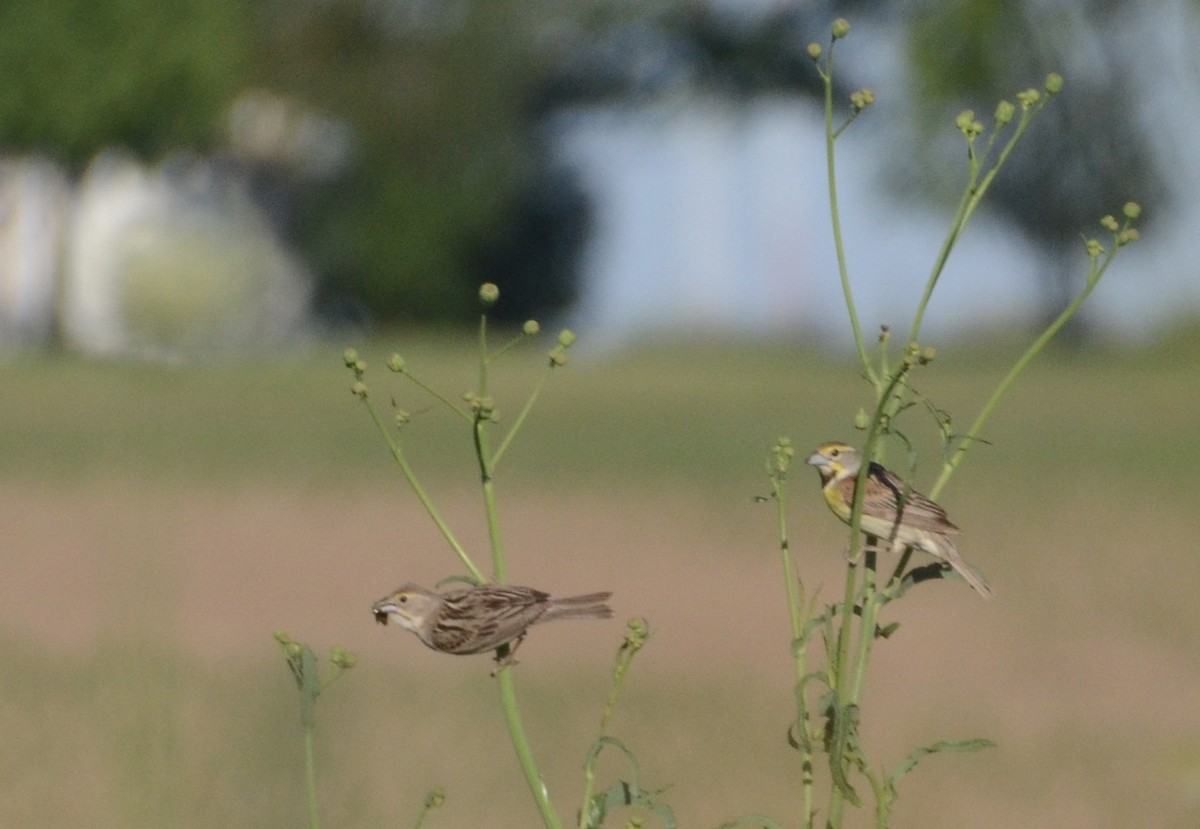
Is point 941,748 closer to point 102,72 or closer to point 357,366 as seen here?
point 357,366

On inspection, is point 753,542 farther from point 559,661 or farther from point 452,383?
point 452,383

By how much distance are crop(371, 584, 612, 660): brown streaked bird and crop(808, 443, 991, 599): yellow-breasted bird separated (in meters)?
0.21

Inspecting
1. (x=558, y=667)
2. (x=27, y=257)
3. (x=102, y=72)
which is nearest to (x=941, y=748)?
(x=558, y=667)

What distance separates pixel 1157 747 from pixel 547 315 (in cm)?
3456

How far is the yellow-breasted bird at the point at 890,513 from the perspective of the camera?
1651mm

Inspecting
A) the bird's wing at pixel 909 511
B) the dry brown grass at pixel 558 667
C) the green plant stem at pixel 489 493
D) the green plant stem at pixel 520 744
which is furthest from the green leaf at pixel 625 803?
the dry brown grass at pixel 558 667

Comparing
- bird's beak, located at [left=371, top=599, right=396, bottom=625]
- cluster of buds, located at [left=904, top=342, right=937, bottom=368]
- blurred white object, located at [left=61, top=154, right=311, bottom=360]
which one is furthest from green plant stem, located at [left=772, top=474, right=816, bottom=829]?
blurred white object, located at [left=61, top=154, right=311, bottom=360]

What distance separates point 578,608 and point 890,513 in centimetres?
27

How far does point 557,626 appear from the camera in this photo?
9750mm

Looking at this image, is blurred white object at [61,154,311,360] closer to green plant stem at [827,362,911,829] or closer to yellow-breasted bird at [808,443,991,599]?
yellow-breasted bird at [808,443,991,599]

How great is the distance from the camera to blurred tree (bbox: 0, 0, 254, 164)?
29.2 m

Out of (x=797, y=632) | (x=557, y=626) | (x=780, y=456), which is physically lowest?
(x=557, y=626)

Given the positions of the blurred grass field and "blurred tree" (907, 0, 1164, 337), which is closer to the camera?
the blurred grass field

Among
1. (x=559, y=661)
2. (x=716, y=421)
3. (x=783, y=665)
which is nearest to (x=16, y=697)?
(x=559, y=661)
